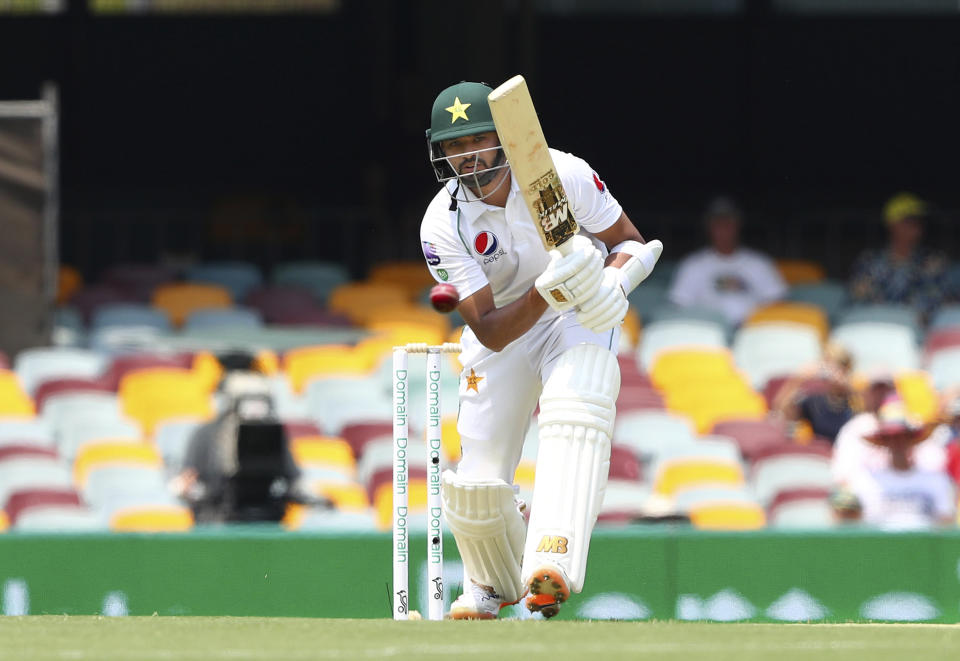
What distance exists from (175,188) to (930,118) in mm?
5549

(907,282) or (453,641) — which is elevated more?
(907,282)

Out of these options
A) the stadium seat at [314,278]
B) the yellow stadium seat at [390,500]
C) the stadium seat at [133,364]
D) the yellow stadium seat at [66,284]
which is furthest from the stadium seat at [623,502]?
the yellow stadium seat at [66,284]

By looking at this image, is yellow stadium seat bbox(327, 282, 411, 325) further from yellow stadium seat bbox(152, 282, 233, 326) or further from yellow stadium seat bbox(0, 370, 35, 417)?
yellow stadium seat bbox(0, 370, 35, 417)

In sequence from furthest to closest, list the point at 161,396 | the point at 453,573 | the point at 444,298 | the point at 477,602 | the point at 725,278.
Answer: the point at 725,278, the point at 161,396, the point at 453,573, the point at 477,602, the point at 444,298

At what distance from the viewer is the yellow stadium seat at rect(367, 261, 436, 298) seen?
435 inches

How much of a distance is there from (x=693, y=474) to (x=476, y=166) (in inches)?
140

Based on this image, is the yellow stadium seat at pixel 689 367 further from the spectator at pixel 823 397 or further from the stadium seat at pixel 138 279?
the stadium seat at pixel 138 279

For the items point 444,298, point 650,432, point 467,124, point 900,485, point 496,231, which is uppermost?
point 467,124

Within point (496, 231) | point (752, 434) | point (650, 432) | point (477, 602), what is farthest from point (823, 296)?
point (496, 231)

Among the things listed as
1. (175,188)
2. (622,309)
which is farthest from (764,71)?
(622,309)

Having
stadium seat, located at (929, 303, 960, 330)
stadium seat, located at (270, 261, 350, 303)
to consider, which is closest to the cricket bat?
stadium seat, located at (929, 303, 960, 330)

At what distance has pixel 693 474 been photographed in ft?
27.1

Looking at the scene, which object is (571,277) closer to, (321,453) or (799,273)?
(321,453)

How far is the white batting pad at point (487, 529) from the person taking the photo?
206 inches
